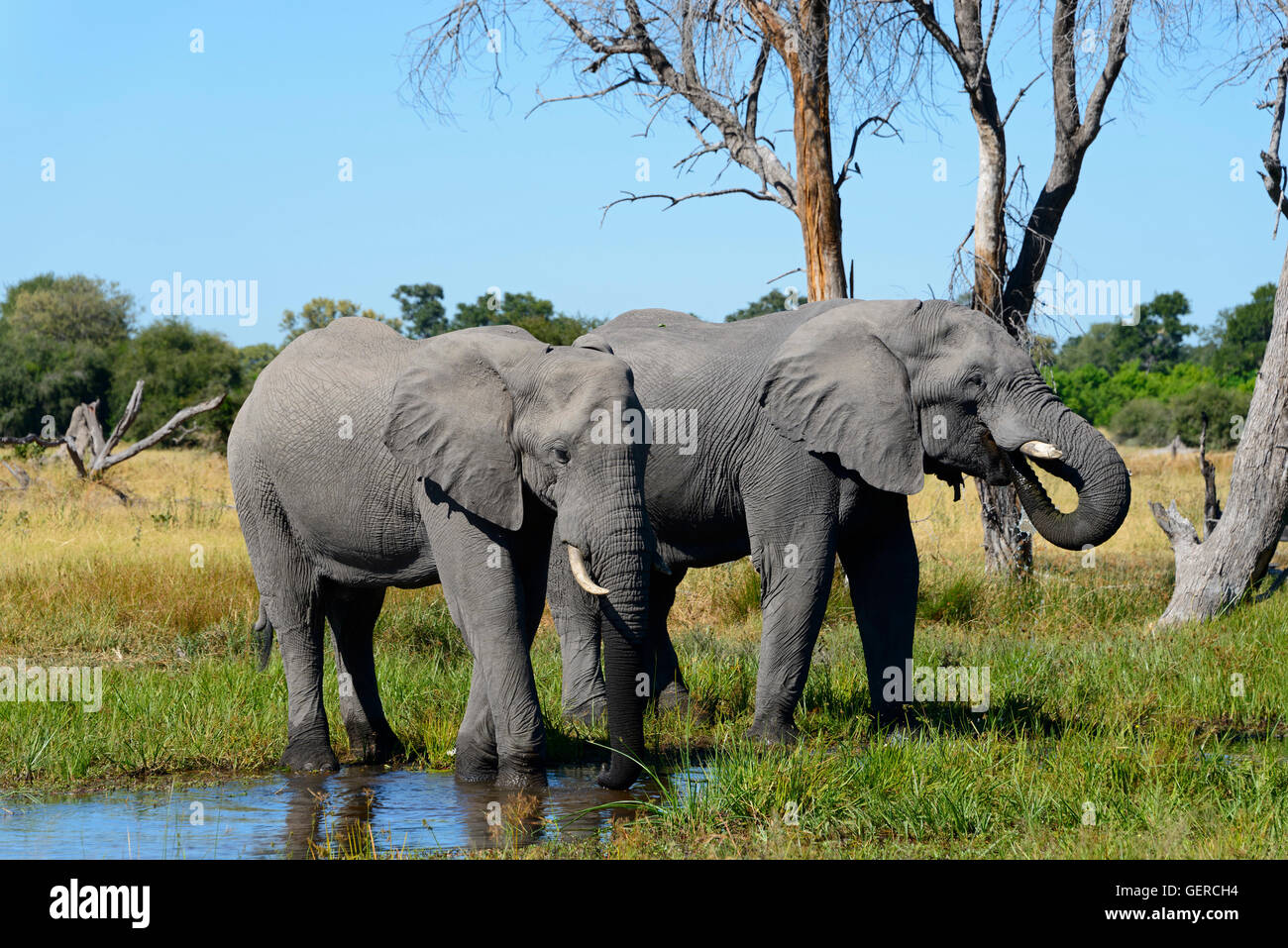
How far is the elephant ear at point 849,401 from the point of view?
777 cm

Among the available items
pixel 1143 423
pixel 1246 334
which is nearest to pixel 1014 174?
pixel 1143 423

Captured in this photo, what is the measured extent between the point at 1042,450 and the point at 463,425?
10.2ft

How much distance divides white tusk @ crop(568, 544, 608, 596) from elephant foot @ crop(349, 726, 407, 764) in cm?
221

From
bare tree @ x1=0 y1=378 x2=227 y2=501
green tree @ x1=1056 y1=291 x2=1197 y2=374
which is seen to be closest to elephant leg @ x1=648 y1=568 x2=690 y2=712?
bare tree @ x1=0 y1=378 x2=227 y2=501

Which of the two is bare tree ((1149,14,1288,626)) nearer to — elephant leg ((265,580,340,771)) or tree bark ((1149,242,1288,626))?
tree bark ((1149,242,1288,626))

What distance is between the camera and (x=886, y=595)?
323 inches

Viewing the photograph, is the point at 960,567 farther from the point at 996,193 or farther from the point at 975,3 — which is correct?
the point at 975,3

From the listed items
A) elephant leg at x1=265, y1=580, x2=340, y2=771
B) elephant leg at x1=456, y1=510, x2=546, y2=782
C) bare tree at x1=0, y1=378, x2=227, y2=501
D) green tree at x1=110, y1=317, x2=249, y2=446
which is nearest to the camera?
elephant leg at x1=456, y1=510, x2=546, y2=782

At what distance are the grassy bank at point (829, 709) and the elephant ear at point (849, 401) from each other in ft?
4.78

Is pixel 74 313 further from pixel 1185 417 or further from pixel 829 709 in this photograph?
pixel 829 709

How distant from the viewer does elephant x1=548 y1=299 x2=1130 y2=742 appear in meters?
7.71

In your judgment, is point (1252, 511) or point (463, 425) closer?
point (463, 425)

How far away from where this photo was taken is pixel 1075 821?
245 inches

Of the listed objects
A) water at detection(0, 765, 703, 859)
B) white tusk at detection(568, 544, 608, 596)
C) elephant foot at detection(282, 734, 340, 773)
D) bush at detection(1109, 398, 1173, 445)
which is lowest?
water at detection(0, 765, 703, 859)
